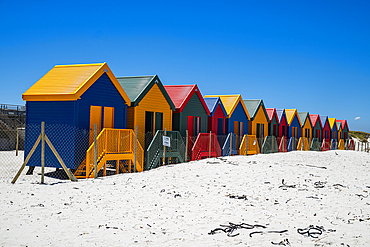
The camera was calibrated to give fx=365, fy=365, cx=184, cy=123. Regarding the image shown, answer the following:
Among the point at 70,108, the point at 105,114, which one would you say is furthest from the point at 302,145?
the point at 70,108

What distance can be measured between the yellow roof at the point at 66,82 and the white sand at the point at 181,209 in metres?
3.59

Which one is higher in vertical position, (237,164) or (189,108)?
(189,108)

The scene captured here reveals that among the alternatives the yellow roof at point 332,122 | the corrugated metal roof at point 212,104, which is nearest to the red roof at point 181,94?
the corrugated metal roof at point 212,104

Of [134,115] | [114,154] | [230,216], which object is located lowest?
[230,216]

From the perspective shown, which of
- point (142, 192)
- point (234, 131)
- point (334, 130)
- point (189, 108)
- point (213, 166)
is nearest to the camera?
point (142, 192)

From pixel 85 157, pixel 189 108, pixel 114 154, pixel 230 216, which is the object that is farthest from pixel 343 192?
pixel 189 108

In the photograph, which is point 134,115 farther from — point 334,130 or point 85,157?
point 334,130

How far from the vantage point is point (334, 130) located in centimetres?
4703

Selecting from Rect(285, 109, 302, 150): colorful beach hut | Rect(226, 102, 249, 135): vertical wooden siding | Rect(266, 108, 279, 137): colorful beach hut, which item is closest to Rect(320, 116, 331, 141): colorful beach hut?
Rect(285, 109, 302, 150): colorful beach hut

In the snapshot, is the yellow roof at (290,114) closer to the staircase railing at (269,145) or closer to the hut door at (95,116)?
the staircase railing at (269,145)

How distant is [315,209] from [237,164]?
6609 millimetres

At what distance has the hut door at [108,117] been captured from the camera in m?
15.5

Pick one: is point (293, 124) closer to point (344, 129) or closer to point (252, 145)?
point (252, 145)

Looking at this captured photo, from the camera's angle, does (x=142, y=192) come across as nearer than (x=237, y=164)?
Yes
